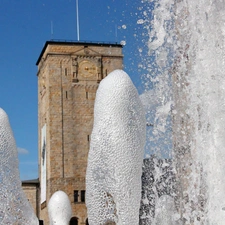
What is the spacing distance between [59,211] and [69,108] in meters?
23.7

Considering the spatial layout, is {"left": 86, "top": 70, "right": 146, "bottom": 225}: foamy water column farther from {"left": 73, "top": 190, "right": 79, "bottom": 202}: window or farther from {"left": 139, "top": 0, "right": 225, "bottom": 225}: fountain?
{"left": 73, "top": 190, "right": 79, "bottom": 202}: window

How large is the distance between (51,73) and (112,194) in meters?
35.7

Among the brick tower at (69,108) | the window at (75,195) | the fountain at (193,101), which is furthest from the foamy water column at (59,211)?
the brick tower at (69,108)

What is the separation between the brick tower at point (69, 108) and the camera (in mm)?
40344

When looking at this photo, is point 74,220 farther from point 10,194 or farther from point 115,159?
point 115,159

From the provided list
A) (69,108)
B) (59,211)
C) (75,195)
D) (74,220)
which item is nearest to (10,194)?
(59,211)

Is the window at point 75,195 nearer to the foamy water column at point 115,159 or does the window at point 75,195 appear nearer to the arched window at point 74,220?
the arched window at point 74,220

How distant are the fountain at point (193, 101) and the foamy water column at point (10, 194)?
8.04ft

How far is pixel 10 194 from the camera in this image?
999cm

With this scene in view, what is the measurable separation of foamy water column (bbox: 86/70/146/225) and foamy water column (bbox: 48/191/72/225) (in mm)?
11251

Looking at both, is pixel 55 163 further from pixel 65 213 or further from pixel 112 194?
pixel 112 194

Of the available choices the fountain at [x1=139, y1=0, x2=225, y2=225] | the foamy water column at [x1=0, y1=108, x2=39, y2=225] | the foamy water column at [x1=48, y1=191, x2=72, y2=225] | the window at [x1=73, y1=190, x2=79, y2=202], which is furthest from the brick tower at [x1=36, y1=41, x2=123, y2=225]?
the fountain at [x1=139, y1=0, x2=225, y2=225]

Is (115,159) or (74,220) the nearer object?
(115,159)

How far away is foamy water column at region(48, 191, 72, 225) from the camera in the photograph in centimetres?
1811
